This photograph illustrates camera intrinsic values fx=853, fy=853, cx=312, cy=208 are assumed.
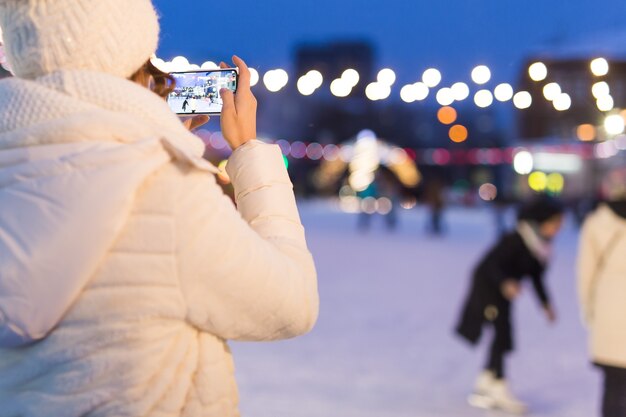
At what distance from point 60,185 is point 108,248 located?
101 millimetres

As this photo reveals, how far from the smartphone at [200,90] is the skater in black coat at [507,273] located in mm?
4158

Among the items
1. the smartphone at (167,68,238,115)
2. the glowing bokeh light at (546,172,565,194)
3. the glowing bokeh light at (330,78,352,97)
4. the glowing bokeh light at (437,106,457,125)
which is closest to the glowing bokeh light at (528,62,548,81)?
the glowing bokeh light at (330,78,352,97)

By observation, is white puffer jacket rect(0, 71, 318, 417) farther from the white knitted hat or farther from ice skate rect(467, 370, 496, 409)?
ice skate rect(467, 370, 496, 409)

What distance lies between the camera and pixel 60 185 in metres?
1.09

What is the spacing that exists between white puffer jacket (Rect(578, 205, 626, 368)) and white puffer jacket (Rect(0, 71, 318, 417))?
9.96 ft

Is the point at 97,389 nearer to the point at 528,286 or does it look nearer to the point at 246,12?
the point at 246,12

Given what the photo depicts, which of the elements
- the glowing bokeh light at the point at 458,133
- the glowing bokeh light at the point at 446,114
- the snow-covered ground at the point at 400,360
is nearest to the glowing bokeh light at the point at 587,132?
the glowing bokeh light at the point at 446,114

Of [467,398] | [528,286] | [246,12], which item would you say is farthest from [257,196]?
[528,286]

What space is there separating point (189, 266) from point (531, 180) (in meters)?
41.0

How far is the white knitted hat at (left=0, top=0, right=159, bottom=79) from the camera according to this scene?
1184 mm

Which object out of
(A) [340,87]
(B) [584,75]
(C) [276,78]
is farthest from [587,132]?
(C) [276,78]

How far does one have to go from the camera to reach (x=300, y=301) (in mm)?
1217

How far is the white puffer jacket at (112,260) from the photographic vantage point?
1.08m

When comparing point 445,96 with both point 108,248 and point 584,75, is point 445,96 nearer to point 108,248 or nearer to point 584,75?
point 584,75
